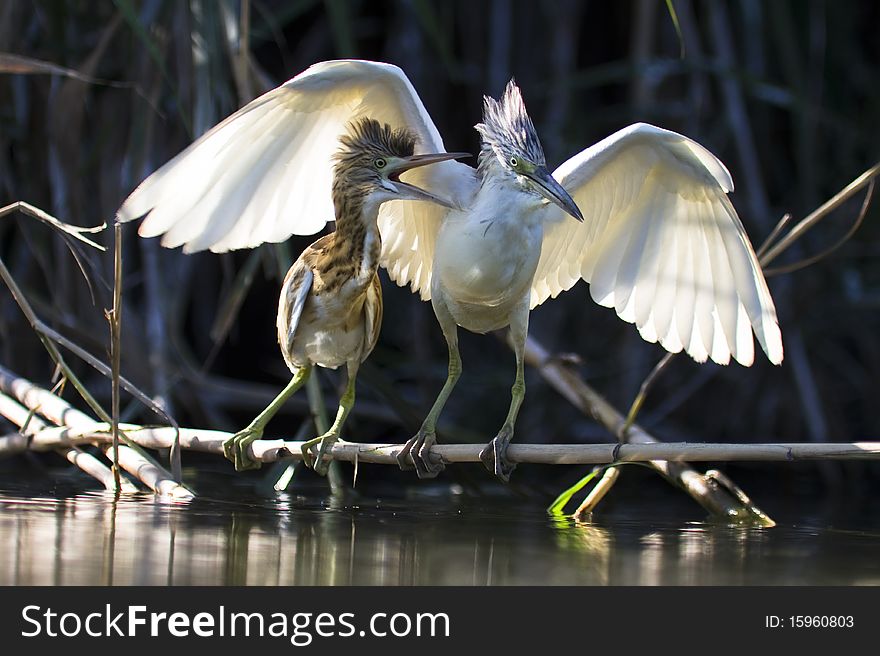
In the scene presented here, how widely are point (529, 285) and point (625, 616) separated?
119 centimetres

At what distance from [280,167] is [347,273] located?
0.41 m

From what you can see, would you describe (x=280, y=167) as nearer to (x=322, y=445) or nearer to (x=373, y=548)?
(x=322, y=445)

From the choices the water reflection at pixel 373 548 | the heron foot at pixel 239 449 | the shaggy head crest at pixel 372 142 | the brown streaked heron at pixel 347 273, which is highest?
the shaggy head crest at pixel 372 142

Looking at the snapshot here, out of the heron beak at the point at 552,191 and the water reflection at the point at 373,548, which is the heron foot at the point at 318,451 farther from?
the heron beak at the point at 552,191

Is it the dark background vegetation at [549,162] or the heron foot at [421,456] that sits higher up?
the dark background vegetation at [549,162]

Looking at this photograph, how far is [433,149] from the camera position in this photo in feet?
11.4

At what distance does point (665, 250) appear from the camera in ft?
13.1

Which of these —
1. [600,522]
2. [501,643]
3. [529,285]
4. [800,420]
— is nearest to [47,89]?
[529,285]

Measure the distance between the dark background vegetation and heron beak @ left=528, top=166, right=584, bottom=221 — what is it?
1.23 meters

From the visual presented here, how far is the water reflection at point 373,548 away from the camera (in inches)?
98.3

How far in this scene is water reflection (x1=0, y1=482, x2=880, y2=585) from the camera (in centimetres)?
250

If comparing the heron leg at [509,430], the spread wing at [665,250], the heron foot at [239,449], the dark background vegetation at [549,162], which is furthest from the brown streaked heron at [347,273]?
the dark background vegetation at [549,162]

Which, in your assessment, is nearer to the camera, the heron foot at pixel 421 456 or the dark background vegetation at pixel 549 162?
the heron foot at pixel 421 456

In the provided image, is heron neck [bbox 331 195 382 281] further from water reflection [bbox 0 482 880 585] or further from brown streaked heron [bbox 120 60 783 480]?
water reflection [bbox 0 482 880 585]
